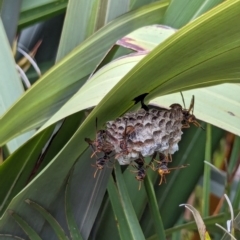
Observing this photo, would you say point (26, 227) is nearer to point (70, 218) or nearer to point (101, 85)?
point (70, 218)

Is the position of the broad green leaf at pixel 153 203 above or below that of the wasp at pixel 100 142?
below

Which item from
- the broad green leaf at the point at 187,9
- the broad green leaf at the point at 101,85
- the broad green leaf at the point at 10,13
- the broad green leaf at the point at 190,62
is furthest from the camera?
the broad green leaf at the point at 10,13

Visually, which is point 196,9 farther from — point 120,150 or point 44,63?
point 44,63

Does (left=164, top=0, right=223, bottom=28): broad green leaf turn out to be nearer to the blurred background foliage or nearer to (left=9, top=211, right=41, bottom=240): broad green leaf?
the blurred background foliage

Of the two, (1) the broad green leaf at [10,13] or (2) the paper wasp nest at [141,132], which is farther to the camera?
(1) the broad green leaf at [10,13]

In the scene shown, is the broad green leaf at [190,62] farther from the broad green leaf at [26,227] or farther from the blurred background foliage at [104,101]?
the broad green leaf at [26,227]

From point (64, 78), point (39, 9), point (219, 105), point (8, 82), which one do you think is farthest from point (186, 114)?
point (39, 9)

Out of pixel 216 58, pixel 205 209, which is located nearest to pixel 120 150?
pixel 216 58

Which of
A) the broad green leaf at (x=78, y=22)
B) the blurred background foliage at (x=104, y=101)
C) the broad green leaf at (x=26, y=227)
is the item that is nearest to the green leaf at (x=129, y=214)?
the blurred background foliage at (x=104, y=101)

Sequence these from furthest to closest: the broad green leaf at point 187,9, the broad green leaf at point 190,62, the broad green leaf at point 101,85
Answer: the broad green leaf at point 187,9, the broad green leaf at point 101,85, the broad green leaf at point 190,62
